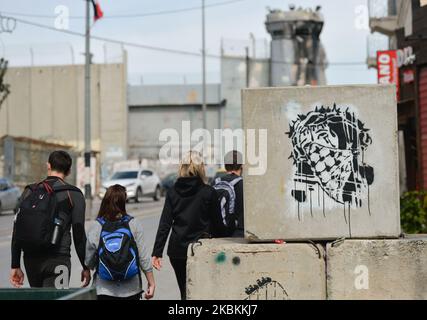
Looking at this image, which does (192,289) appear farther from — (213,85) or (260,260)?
(213,85)

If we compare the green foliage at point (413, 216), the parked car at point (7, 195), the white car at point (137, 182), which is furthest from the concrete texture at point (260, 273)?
the white car at point (137, 182)

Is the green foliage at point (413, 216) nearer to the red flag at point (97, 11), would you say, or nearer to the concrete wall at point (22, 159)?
the red flag at point (97, 11)

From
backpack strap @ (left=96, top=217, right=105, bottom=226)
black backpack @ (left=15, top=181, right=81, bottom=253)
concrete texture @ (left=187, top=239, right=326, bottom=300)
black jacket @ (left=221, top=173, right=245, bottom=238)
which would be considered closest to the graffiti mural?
concrete texture @ (left=187, top=239, right=326, bottom=300)

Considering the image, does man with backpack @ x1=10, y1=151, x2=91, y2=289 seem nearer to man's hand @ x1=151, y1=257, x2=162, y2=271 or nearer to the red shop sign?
man's hand @ x1=151, y1=257, x2=162, y2=271

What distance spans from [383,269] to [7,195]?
27.7 m

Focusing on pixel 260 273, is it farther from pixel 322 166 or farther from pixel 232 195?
pixel 232 195

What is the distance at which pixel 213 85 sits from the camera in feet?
239

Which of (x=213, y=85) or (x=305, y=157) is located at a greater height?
(x=213, y=85)

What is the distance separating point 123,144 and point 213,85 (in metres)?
9.97

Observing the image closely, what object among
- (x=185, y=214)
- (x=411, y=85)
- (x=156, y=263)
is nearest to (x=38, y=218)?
(x=156, y=263)

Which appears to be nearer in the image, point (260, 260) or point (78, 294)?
point (78, 294)

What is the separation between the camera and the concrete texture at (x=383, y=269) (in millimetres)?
6418

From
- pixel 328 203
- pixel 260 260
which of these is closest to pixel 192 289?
pixel 260 260

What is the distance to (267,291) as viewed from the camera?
21.3 feet
